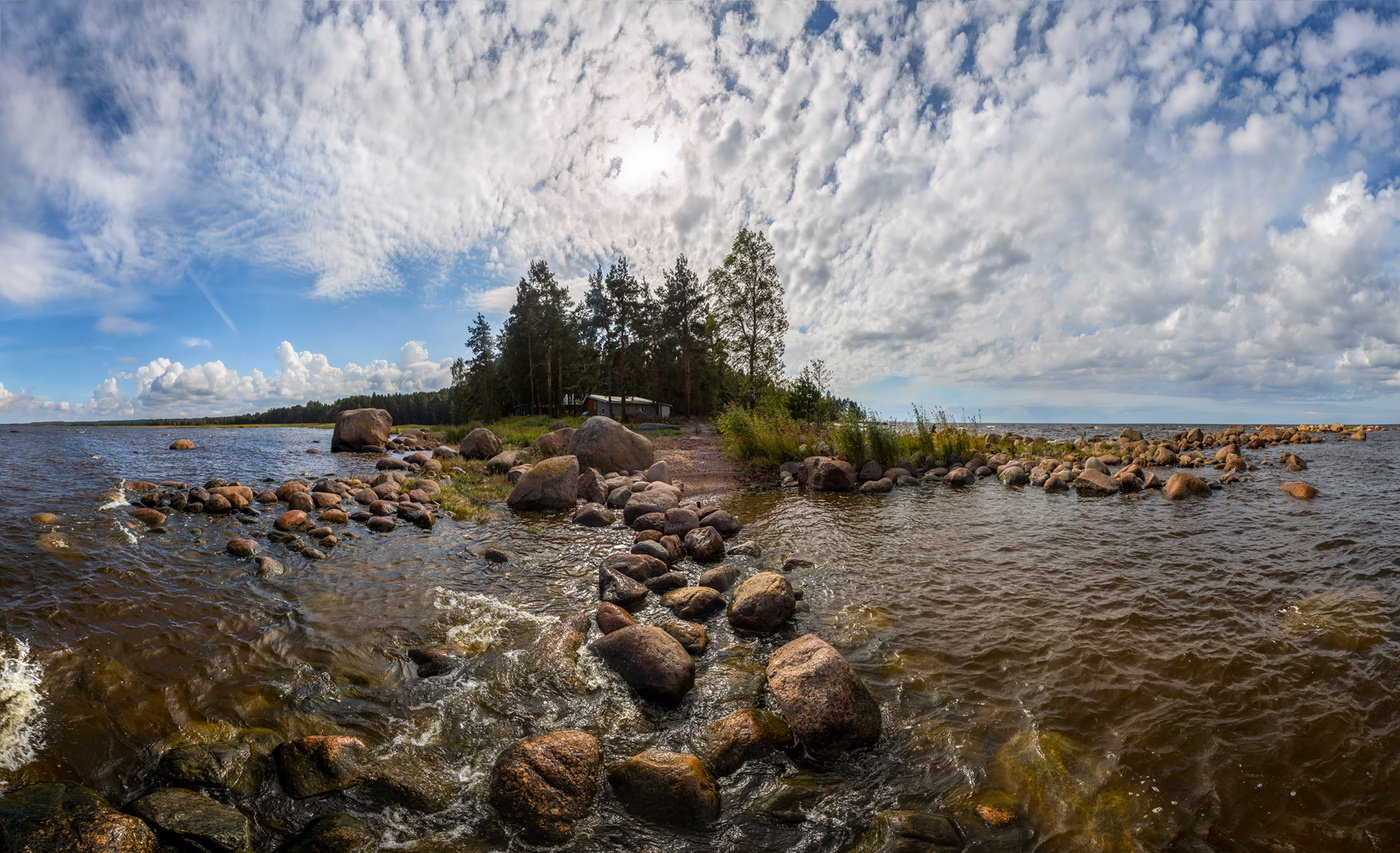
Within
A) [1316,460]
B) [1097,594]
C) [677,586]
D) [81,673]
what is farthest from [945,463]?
[81,673]

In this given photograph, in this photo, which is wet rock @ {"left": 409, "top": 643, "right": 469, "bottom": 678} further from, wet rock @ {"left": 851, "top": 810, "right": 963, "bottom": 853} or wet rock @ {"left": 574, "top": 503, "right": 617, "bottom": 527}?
wet rock @ {"left": 574, "top": 503, "right": 617, "bottom": 527}

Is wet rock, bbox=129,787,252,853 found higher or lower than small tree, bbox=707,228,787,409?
lower

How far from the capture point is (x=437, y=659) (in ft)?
19.4

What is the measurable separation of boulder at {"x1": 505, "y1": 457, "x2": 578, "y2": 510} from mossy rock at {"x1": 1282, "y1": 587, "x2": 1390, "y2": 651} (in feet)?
46.4

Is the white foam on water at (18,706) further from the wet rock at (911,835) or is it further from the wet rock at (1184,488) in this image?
the wet rock at (1184,488)

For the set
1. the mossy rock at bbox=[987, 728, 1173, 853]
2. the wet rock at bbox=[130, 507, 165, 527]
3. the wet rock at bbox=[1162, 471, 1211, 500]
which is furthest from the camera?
the wet rock at bbox=[1162, 471, 1211, 500]

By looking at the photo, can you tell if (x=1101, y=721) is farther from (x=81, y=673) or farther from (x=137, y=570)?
(x=137, y=570)

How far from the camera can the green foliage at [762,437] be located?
859 inches

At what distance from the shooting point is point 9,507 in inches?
399

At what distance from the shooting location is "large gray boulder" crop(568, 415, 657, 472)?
19.8 metres

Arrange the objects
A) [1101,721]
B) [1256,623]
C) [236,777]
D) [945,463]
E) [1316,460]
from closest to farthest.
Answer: [236,777] → [1101,721] → [1256,623] → [945,463] → [1316,460]

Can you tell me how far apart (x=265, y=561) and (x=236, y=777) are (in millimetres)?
5677

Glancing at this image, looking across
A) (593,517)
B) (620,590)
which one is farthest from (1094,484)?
(620,590)

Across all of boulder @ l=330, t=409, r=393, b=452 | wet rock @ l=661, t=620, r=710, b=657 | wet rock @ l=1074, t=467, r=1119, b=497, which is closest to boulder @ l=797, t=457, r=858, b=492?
wet rock @ l=1074, t=467, r=1119, b=497
